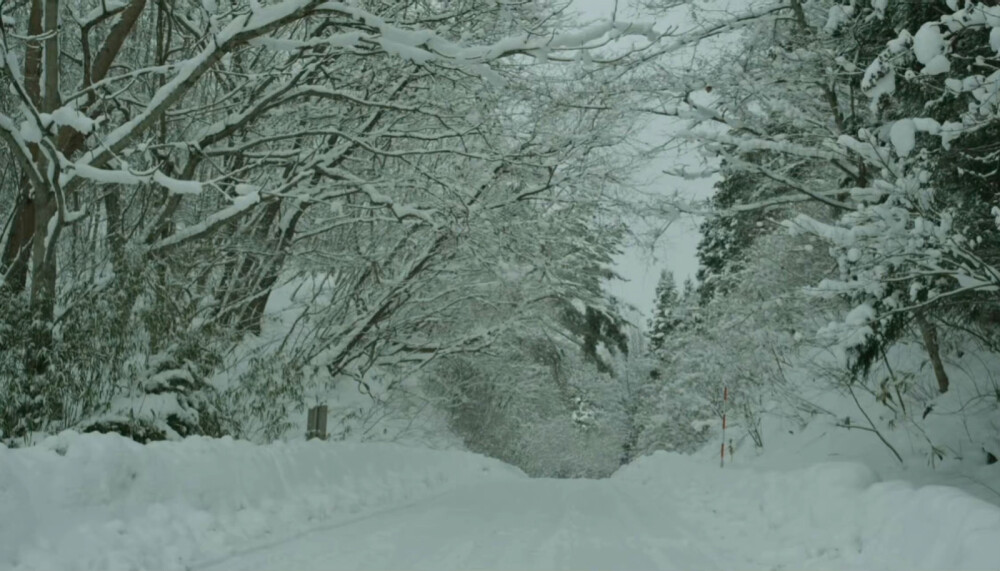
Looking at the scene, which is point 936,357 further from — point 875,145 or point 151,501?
point 151,501

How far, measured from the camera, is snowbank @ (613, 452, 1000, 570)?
484 centimetres

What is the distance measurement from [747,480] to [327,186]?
6988 millimetres

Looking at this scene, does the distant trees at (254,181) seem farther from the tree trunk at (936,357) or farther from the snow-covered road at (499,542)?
the tree trunk at (936,357)

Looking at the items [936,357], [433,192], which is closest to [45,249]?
[433,192]

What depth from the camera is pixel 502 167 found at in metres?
11.9

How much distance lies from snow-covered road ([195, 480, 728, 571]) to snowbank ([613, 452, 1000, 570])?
1.44 feet

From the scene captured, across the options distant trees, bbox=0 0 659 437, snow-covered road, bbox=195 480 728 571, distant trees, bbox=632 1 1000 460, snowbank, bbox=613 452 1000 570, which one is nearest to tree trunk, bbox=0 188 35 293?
distant trees, bbox=0 0 659 437

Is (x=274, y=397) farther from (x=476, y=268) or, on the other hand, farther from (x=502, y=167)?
(x=476, y=268)

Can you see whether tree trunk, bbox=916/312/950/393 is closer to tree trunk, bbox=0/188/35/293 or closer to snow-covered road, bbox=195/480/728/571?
snow-covered road, bbox=195/480/728/571

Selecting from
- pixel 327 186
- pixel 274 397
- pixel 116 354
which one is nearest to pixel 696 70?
pixel 327 186

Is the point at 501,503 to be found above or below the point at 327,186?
below

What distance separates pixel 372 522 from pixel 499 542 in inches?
59.1

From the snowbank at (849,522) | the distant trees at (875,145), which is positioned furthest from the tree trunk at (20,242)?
the distant trees at (875,145)

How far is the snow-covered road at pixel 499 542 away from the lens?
5.55 metres
